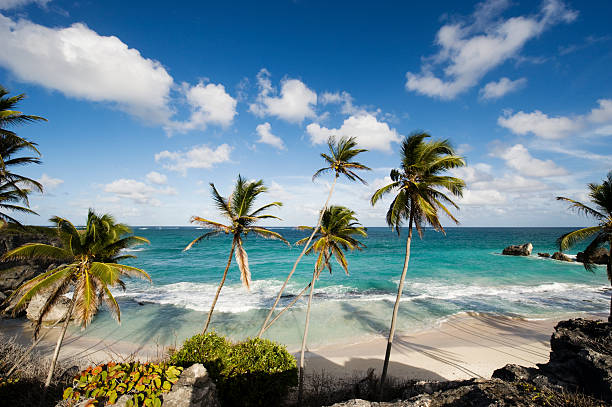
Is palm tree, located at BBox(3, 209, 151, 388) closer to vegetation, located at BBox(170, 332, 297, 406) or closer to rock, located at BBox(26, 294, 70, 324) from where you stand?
vegetation, located at BBox(170, 332, 297, 406)

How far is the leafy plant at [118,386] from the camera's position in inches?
182

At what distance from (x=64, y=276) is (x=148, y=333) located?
1029 cm

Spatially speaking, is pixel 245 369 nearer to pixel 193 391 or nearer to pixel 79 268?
pixel 193 391

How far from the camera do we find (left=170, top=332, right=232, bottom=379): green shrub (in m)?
8.18

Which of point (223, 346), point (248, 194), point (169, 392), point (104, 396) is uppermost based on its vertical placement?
point (248, 194)

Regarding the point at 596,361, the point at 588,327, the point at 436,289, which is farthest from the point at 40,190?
the point at 436,289

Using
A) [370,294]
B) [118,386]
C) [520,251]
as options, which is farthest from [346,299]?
[520,251]

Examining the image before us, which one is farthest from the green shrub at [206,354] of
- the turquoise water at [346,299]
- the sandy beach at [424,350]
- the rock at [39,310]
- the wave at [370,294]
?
the rock at [39,310]

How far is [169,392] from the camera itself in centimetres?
562

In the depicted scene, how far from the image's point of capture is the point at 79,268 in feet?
31.5

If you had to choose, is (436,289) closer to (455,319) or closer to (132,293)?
(455,319)

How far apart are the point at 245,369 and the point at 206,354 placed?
1497 millimetres

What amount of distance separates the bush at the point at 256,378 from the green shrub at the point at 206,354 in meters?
0.29

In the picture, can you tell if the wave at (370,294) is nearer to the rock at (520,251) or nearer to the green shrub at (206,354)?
the green shrub at (206,354)
